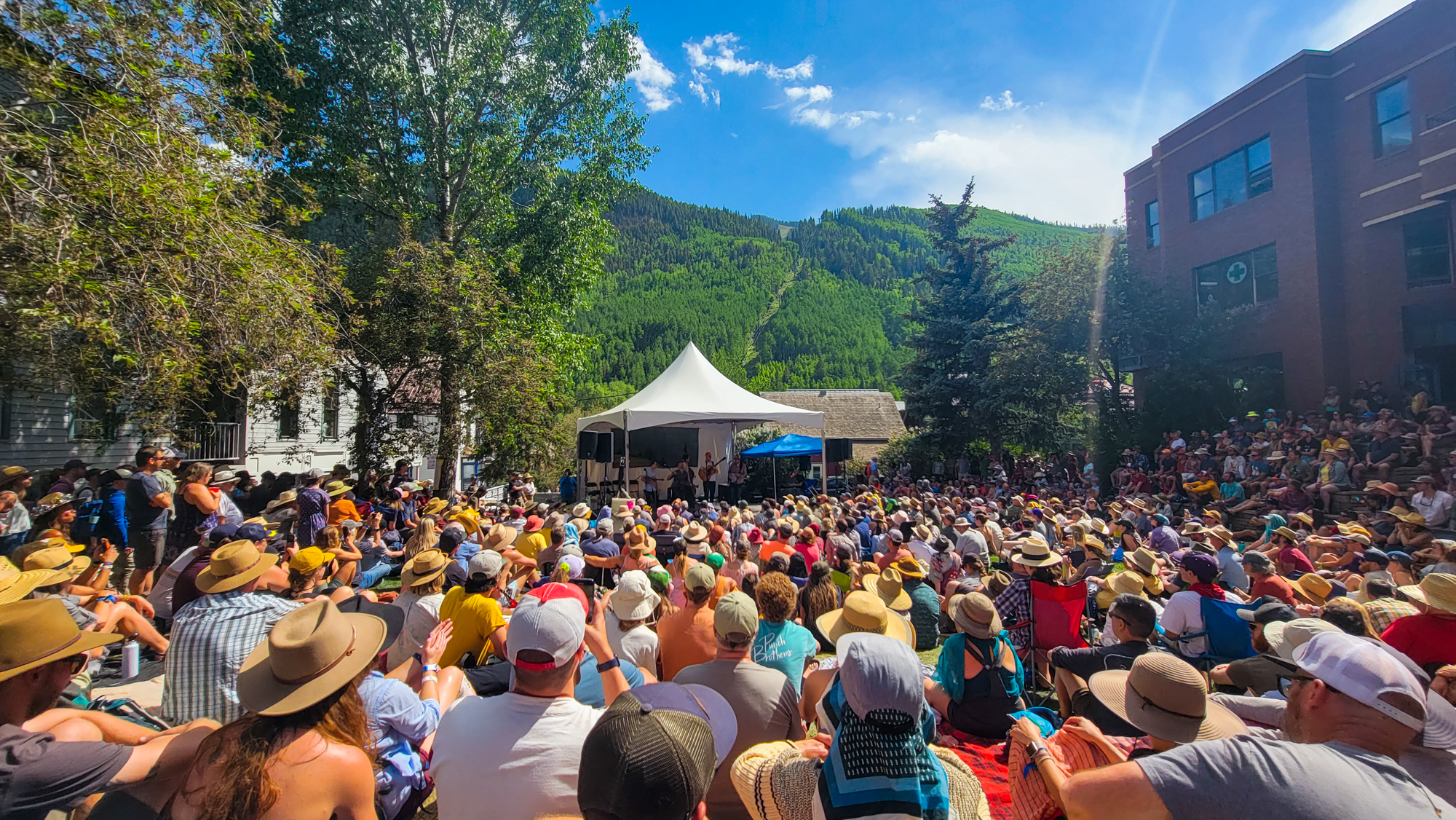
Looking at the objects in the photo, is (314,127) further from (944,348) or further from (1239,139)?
(1239,139)

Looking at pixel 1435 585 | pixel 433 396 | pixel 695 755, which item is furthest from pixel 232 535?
pixel 433 396

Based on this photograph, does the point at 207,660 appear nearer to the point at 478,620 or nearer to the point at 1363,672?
the point at 478,620

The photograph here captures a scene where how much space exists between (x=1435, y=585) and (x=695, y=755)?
3925 millimetres

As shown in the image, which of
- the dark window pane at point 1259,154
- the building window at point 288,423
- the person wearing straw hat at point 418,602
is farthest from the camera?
the dark window pane at point 1259,154

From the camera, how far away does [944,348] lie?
21688mm

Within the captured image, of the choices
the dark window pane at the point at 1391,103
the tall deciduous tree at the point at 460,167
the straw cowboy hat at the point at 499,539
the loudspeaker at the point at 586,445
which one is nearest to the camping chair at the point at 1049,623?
the straw cowboy hat at the point at 499,539

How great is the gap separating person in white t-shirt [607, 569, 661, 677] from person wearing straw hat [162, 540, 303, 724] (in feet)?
5.55

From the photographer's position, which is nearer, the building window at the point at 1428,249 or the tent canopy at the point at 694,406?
the building window at the point at 1428,249

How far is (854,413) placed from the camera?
112 feet

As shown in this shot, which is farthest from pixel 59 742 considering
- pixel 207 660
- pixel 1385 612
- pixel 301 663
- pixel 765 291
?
pixel 765 291

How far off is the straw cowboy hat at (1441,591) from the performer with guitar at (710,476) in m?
15.8

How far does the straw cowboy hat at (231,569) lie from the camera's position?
2875 millimetres

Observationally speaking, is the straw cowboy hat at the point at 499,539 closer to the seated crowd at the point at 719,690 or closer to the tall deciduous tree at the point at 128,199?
the seated crowd at the point at 719,690

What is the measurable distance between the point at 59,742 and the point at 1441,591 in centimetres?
555
